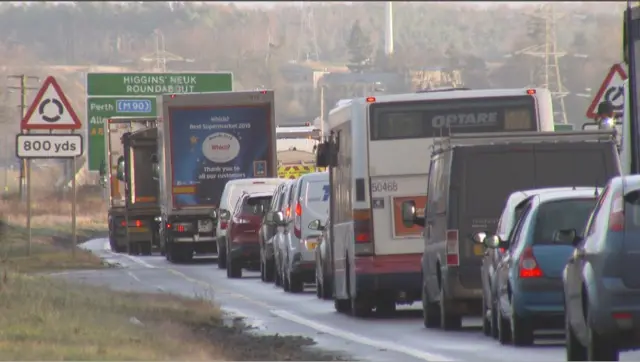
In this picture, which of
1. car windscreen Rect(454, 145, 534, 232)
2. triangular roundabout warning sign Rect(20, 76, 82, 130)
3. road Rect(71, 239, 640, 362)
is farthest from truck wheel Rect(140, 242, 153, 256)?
car windscreen Rect(454, 145, 534, 232)

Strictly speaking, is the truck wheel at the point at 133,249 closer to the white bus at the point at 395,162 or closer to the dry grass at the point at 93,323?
the dry grass at the point at 93,323

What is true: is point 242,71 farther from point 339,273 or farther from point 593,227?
point 593,227

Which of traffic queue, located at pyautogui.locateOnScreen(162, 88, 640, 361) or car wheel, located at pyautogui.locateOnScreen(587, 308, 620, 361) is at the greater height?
traffic queue, located at pyautogui.locateOnScreen(162, 88, 640, 361)

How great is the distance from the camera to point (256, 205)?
38.8 m

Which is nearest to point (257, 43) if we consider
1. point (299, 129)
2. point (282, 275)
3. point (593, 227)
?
point (299, 129)

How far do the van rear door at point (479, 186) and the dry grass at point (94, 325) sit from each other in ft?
9.49

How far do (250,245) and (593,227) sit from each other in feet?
77.2

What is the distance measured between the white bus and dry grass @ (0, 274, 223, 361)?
1899 mm

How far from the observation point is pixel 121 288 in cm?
3106

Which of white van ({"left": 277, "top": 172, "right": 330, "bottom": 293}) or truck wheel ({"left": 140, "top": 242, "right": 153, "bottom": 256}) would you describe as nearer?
white van ({"left": 277, "top": 172, "right": 330, "bottom": 293})

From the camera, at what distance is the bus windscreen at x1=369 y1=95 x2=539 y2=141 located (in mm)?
24000

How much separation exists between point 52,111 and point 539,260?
55.0 feet

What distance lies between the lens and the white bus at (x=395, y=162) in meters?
23.7

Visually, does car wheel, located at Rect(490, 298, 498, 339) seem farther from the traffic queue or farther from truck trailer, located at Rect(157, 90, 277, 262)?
truck trailer, located at Rect(157, 90, 277, 262)
